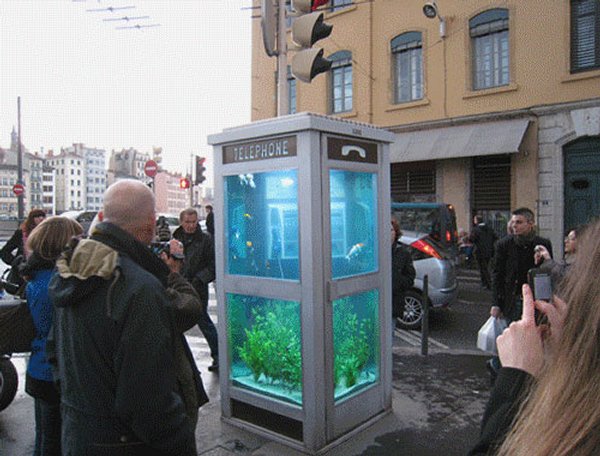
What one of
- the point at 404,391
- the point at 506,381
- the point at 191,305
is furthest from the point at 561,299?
the point at 404,391

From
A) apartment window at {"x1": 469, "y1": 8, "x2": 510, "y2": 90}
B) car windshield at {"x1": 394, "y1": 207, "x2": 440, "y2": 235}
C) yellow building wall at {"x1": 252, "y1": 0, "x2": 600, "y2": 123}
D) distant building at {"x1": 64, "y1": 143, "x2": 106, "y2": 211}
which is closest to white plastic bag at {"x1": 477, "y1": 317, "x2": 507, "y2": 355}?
car windshield at {"x1": 394, "y1": 207, "x2": 440, "y2": 235}

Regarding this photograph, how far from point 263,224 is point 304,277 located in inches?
26.7

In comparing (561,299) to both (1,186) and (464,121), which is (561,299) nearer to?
(464,121)

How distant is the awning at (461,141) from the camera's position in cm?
1509

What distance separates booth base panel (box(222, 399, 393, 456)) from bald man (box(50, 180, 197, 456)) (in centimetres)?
193

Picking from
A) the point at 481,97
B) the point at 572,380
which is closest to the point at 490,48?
the point at 481,97

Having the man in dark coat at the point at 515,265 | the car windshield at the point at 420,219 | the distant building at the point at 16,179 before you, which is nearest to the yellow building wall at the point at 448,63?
the car windshield at the point at 420,219

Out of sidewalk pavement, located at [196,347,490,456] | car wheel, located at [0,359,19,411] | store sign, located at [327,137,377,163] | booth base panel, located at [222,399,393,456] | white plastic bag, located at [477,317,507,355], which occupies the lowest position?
sidewalk pavement, located at [196,347,490,456]

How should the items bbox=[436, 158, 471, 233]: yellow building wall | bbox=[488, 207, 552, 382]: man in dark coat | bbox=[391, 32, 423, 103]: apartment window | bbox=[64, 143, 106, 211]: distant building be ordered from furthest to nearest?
1. bbox=[64, 143, 106, 211]: distant building
2. bbox=[391, 32, 423, 103]: apartment window
3. bbox=[436, 158, 471, 233]: yellow building wall
4. bbox=[488, 207, 552, 382]: man in dark coat

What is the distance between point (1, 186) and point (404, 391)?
132335 millimetres

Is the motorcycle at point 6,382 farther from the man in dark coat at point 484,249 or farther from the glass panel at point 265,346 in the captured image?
the man in dark coat at point 484,249

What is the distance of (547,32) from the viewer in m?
14.6

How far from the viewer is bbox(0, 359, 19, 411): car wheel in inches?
180

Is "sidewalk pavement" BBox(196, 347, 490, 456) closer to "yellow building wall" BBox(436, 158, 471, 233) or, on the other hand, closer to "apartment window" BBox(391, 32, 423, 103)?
"yellow building wall" BBox(436, 158, 471, 233)
